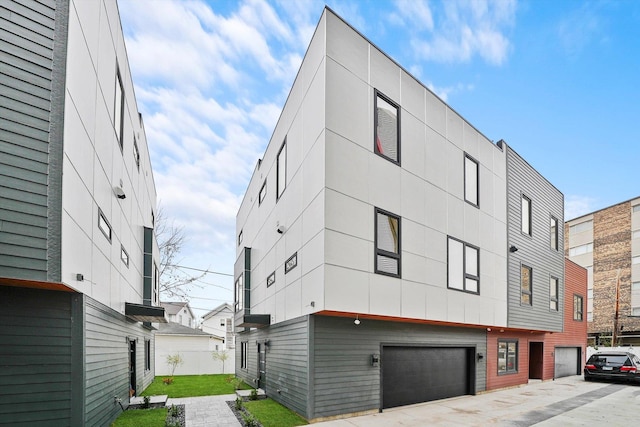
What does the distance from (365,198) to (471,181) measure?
5196 millimetres

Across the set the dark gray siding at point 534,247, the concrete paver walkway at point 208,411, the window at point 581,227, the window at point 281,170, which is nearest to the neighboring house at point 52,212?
the concrete paver walkway at point 208,411

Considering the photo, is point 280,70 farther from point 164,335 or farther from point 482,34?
point 164,335

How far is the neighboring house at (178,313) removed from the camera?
33656 millimetres

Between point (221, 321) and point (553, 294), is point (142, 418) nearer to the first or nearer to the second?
point (553, 294)

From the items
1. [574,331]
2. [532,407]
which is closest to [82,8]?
[532,407]

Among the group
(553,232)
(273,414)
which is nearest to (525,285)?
(553,232)

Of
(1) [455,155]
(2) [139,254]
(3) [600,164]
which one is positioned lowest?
(2) [139,254]

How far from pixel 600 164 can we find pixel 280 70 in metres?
25.3

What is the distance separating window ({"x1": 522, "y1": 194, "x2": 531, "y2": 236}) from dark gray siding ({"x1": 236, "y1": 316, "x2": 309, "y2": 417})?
1008cm

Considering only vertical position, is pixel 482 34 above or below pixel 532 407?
above

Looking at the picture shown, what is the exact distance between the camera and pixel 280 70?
14.4m

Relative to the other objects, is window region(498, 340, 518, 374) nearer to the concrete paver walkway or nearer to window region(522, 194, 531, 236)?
window region(522, 194, 531, 236)

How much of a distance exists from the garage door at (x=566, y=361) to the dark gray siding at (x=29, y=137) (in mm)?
19397

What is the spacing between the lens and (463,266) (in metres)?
11.3
